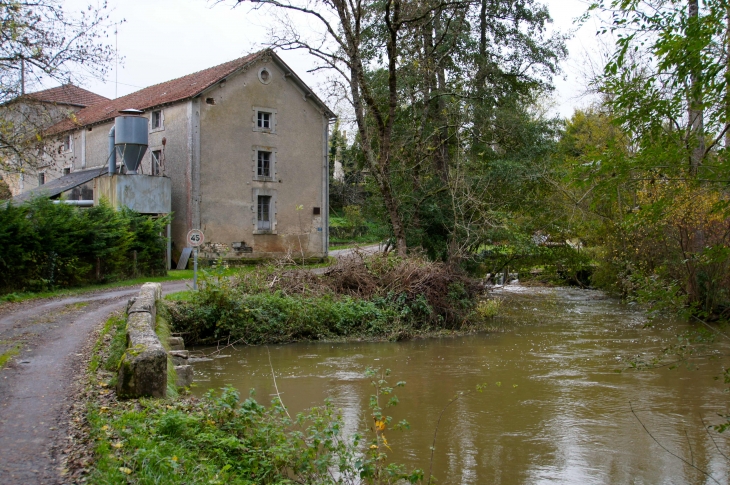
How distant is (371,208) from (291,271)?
24.7 ft

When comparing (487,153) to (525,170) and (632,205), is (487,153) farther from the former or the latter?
(632,205)

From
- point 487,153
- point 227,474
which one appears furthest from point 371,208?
point 227,474

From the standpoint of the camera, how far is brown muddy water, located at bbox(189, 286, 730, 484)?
741 centimetres

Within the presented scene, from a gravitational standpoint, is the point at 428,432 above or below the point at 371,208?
below

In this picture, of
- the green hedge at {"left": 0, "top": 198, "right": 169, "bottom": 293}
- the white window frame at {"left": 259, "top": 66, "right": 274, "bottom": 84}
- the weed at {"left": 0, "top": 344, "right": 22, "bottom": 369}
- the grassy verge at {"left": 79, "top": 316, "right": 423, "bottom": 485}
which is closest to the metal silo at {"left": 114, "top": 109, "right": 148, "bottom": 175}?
the green hedge at {"left": 0, "top": 198, "right": 169, "bottom": 293}

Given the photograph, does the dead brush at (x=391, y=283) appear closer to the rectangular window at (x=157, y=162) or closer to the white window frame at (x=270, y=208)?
the white window frame at (x=270, y=208)

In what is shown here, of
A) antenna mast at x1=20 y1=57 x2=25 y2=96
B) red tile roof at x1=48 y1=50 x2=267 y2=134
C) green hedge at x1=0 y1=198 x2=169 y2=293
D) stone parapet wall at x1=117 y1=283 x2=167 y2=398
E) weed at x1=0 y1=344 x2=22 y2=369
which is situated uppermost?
red tile roof at x1=48 y1=50 x2=267 y2=134

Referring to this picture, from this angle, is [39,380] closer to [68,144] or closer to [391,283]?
[391,283]

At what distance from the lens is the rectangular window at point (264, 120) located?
28.4m

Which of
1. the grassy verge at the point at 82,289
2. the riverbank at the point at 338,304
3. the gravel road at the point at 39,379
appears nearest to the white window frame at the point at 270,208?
the grassy verge at the point at 82,289

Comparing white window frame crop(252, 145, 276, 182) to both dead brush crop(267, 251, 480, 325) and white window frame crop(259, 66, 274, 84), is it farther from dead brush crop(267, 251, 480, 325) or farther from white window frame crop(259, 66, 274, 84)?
dead brush crop(267, 251, 480, 325)

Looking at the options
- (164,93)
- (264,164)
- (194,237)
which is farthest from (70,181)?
(194,237)

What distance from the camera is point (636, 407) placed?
31.9 feet

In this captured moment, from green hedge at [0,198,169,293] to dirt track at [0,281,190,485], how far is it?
2675 mm
